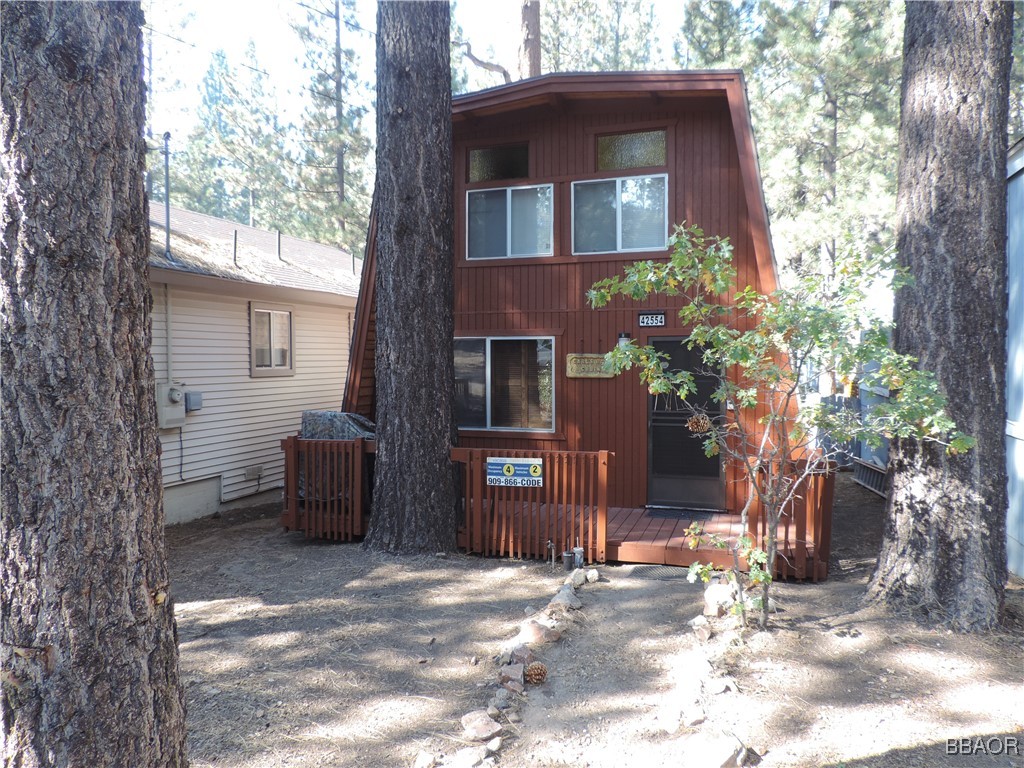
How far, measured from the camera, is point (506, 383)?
29.2ft

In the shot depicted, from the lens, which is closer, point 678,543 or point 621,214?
point 678,543

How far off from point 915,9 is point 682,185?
129 inches

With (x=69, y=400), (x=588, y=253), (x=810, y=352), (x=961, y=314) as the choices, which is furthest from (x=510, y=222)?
(x=69, y=400)

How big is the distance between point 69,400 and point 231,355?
27.1 feet

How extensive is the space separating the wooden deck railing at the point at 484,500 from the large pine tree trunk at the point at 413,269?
357 mm

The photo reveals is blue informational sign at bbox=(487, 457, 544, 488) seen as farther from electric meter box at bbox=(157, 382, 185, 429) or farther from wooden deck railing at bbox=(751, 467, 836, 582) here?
electric meter box at bbox=(157, 382, 185, 429)

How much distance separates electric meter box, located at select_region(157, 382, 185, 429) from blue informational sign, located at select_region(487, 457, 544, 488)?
441 centimetres

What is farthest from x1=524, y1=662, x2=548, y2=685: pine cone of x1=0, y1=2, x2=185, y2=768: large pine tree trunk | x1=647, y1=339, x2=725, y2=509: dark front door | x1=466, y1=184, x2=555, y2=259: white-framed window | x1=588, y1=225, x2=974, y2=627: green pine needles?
x1=466, y1=184, x2=555, y2=259: white-framed window

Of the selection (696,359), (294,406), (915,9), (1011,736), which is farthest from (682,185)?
(294,406)

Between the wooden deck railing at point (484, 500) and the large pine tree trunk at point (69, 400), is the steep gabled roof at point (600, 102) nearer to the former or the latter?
the wooden deck railing at point (484, 500)

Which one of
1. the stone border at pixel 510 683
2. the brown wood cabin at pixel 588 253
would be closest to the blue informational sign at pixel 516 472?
the brown wood cabin at pixel 588 253

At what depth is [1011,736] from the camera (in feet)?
10.8

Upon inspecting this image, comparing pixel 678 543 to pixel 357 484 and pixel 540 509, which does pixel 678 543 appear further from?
pixel 357 484

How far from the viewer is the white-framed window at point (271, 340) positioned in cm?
1041
